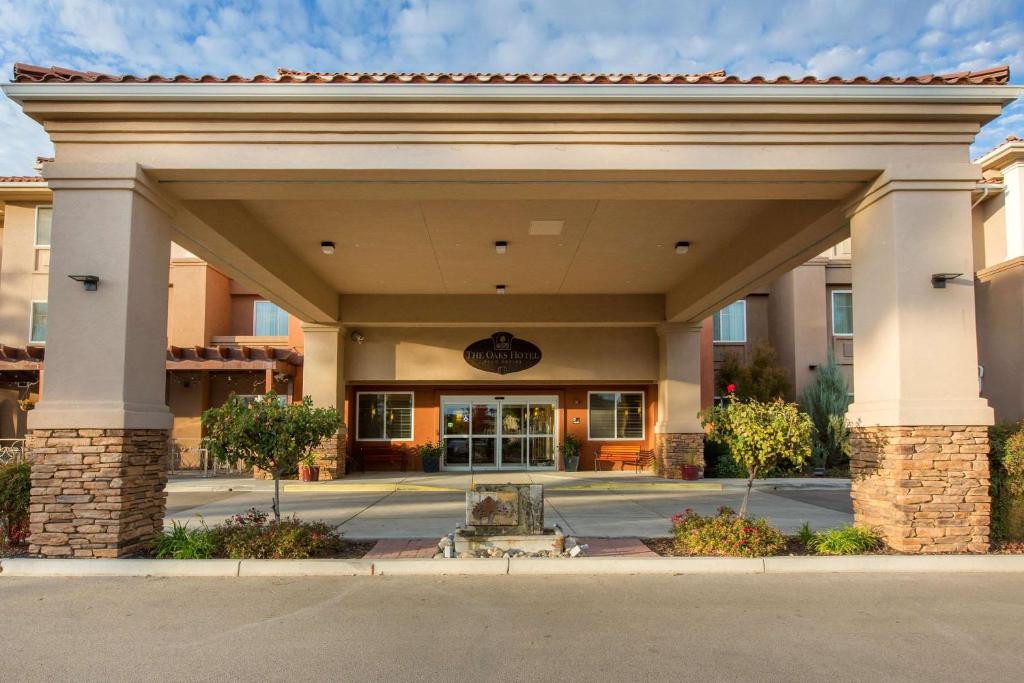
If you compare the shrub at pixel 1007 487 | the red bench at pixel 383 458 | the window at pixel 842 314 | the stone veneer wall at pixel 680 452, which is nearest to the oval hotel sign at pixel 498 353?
the red bench at pixel 383 458

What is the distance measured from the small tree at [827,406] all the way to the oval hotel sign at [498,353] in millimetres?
8782

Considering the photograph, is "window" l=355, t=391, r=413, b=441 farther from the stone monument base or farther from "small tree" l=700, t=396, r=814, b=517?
"small tree" l=700, t=396, r=814, b=517

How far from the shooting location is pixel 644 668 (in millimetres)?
5184

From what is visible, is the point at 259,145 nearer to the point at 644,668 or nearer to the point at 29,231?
the point at 644,668

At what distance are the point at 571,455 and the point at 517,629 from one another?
15.7m

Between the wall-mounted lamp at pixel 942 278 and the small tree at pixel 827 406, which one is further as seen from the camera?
the small tree at pixel 827 406

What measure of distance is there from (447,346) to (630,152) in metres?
12.3

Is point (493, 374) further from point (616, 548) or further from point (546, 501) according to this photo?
point (616, 548)

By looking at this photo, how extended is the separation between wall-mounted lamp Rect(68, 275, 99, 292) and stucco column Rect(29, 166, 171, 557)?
5 centimetres

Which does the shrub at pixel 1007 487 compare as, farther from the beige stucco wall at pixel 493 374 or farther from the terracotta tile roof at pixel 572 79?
the beige stucco wall at pixel 493 374

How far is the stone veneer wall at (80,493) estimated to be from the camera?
8.13 meters

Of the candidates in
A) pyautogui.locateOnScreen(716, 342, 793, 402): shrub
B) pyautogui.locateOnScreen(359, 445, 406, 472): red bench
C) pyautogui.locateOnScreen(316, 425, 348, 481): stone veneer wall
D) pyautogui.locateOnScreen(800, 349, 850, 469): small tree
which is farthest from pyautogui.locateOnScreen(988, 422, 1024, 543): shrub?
pyautogui.locateOnScreen(359, 445, 406, 472): red bench

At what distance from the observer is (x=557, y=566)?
820cm

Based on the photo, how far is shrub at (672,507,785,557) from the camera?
27.7 ft
